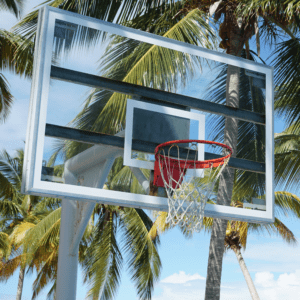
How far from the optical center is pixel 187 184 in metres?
5.04

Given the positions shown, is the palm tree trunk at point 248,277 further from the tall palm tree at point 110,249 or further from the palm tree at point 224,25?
the palm tree at point 224,25

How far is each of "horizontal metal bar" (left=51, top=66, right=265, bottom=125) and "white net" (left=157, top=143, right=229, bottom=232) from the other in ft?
2.05

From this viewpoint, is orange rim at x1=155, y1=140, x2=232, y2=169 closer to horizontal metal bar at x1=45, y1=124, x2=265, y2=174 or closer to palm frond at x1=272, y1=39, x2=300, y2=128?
horizontal metal bar at x1=45, y1=124, x2=265, y2=174

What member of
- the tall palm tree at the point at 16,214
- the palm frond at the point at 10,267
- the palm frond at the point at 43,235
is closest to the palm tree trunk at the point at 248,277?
the palm frond at the point at 43,235

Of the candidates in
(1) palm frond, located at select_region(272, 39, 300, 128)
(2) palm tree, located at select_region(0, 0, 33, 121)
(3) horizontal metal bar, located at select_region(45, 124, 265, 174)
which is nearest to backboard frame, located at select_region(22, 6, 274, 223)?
(3) horizontal metal bar, located at select_region(45, 124, 265, 174)

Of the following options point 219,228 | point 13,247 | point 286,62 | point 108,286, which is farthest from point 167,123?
point 13,247

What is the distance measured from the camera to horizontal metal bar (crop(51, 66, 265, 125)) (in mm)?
5145

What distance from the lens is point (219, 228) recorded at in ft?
24.1

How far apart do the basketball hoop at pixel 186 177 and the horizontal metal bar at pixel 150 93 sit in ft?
1.99

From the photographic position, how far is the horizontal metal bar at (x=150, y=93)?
5145 millimetres

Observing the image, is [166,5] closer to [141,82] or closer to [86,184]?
[141,82]

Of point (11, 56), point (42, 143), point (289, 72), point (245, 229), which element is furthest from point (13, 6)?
point (245, 229)

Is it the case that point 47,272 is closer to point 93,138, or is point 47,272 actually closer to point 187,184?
point 93,138

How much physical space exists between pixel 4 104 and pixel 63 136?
700 centimetres
